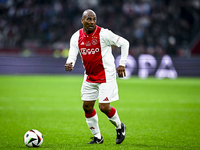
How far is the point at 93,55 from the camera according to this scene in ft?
16.0

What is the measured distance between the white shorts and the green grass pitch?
2.28 ft

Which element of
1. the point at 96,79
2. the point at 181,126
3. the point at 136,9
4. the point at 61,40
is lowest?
the point at 181,126

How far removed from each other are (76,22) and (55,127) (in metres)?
17.8

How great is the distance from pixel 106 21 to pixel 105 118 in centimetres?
1644

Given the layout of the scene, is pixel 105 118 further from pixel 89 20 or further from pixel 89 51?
pixel 89 20

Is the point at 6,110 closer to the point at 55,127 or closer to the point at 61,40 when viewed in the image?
the point at 55,127

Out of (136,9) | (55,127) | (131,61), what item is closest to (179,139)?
(55,127)

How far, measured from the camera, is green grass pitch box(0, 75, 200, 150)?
16.5ft

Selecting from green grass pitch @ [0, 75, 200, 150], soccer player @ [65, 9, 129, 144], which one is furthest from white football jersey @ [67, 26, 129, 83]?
green grass pitch @ [0, 75, 200, 150]

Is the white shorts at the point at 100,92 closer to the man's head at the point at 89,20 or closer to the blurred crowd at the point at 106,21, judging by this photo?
the man's head at the point at 89,20

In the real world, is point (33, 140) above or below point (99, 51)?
below

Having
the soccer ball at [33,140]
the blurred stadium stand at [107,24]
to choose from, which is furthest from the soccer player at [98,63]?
the blurred stadium stand at [107,24]

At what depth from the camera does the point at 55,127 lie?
6.33 metres

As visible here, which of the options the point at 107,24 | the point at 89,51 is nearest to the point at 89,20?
the point at 89,51
